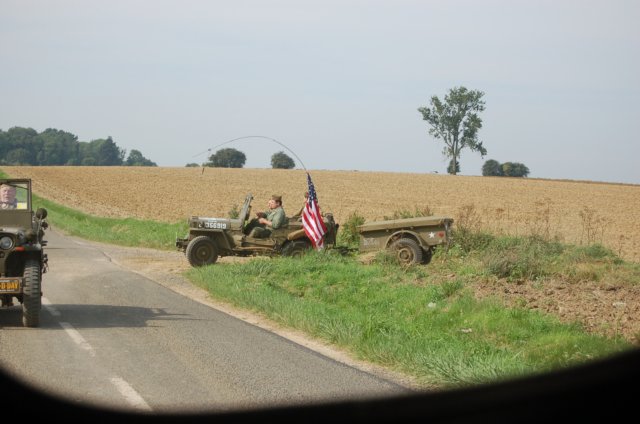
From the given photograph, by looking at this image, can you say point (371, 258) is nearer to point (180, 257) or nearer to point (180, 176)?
point (180, 257)

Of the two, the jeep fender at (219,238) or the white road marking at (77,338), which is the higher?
the jeep fender at (219,238)

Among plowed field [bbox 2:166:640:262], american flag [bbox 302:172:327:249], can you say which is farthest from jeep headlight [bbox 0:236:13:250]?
plowed field [bbox 2:166:640:262]

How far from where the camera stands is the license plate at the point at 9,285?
31.4 feet

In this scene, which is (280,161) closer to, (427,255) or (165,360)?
(427,255)

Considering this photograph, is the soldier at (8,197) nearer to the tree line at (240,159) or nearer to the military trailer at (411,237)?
the military trailer at (411,237)

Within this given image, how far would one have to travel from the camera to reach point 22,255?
10.2 meters

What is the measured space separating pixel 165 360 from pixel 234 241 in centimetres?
1017

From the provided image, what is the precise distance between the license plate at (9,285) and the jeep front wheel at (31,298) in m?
0.11

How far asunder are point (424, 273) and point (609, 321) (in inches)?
208

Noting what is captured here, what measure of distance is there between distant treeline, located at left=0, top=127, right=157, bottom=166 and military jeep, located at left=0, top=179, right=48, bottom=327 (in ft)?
338

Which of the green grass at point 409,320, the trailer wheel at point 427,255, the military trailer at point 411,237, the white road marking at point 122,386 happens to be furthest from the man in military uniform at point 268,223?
the white road marking at point 122,386

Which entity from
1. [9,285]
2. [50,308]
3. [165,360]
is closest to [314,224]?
[50,308]

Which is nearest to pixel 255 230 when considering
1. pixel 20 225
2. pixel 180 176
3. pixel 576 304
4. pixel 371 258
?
pixel 371 258

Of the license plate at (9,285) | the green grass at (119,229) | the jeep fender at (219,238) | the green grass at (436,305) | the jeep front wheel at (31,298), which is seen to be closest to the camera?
the green grass at (436,305)
